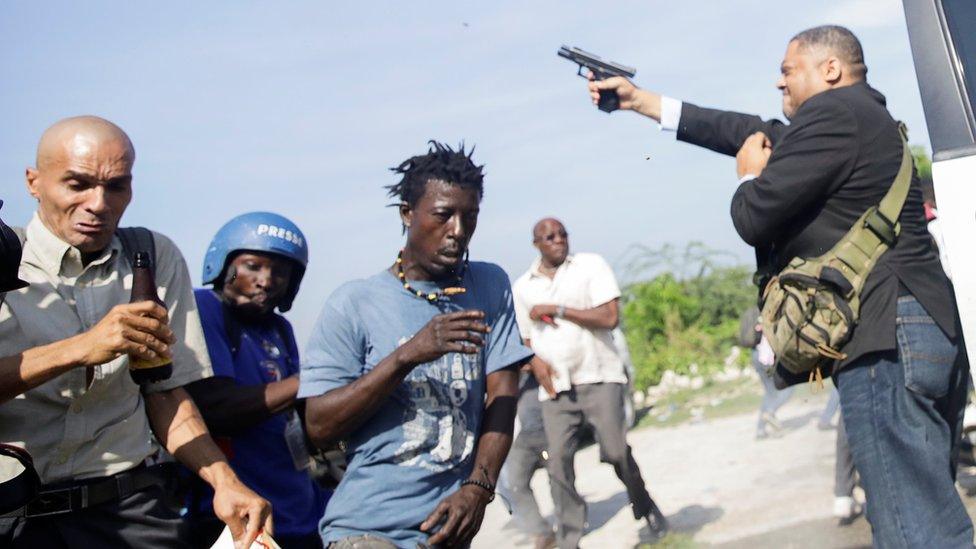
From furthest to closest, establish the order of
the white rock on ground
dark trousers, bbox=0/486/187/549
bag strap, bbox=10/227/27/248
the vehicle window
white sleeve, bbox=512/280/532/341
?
white sleeve, bbox=512/280/532/341 → the white rock on ground → the vehicle window → bag strap, bbox=10/227/27/248 → dark trousers, bbox=0/486/187/549

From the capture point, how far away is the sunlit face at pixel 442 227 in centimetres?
357

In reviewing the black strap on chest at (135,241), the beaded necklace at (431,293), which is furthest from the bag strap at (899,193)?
the black strap on chest at (135,241)

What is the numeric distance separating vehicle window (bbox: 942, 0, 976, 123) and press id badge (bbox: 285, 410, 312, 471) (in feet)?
8.55

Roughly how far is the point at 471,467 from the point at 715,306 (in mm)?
12692

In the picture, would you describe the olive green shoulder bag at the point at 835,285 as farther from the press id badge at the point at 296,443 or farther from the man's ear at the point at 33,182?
the man's ear at the point at 33,182

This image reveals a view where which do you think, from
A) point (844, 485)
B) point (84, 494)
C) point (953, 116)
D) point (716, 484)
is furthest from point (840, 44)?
point (716, 484)

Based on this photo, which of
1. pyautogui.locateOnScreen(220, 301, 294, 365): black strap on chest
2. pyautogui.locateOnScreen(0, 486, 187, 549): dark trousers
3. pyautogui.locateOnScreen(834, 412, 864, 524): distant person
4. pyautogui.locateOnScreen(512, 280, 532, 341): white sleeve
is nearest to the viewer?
pyautogui.locateOnScreen(0, 486, 187, 549): dark trousers

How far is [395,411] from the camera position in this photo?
3.48 meters

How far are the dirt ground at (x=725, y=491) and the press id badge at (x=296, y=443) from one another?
3488 millimetres

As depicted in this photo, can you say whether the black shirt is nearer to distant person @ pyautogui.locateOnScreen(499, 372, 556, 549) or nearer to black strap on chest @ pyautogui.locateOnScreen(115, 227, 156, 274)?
black strap on chest @ pyautogui.locateOnScreen(115, 227, 156, 274)

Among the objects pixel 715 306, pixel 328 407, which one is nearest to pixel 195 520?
pixel 328 407

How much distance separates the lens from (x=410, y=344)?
3211 millimetres

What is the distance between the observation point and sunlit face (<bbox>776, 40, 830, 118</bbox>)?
12.8 ft

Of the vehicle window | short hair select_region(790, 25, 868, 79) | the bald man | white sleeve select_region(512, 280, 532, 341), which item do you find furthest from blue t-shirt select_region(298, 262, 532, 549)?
white sleeve select_region(512, 280, 532, 341)
